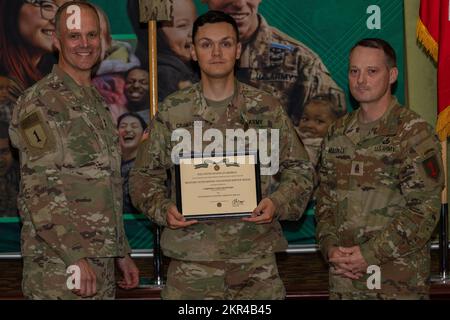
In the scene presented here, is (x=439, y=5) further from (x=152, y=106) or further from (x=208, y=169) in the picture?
(x=208, y=169)

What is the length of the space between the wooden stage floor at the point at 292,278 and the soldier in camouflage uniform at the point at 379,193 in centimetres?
131

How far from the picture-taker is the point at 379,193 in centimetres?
282

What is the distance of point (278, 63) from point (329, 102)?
0.50m

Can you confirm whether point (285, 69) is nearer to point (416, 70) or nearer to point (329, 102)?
point (329, 102)

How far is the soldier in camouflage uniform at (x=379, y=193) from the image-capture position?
273 centimetres

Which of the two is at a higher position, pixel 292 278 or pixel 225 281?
pixel 225 281

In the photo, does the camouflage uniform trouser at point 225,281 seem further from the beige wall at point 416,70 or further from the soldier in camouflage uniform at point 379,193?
the beige wall at point 416,70

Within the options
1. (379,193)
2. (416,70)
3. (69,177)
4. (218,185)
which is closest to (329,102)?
(416,70)

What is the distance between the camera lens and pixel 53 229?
2.70 meters

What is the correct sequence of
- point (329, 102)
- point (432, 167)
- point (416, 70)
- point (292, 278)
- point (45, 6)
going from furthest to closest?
1. point (329, 102)
2. point (45, 6)
3. point (416, 70)
4. point (292, 278)
5. point (432, 167)

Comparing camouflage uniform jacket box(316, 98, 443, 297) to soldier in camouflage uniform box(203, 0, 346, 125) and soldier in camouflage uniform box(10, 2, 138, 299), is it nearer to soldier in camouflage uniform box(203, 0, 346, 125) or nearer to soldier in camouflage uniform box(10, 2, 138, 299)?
soldier in camouflage uniform box(10, 2, 138, 299)

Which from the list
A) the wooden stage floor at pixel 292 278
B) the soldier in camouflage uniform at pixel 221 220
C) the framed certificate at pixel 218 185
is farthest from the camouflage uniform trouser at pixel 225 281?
the wooden stage floor at pixel 292 278
